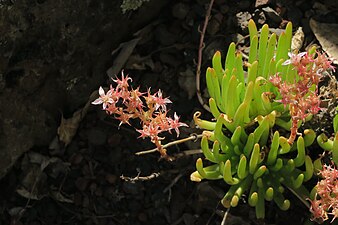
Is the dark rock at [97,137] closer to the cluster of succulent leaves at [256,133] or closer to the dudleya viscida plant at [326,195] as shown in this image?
the cluster of succulent leaves at [256,133]

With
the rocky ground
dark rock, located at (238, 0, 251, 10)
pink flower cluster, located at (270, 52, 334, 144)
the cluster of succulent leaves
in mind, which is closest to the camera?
pink flower cluster, located at (270, 52, 334, 144)

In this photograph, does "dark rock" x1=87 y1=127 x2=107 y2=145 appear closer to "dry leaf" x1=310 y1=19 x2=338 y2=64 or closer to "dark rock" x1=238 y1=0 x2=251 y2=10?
"dark rock" x1=238 y1=0 x2=251 y2=10

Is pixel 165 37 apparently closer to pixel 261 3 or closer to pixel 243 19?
pixel 243 19

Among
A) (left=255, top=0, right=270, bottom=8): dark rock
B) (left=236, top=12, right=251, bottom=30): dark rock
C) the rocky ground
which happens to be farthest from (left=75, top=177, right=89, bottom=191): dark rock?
(left=255, top=0, right=270, bottom=8): dark rock

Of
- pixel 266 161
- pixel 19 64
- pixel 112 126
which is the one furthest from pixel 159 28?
pixel 266 161

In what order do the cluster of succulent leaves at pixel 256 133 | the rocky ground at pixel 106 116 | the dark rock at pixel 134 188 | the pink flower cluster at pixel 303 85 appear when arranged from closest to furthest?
the pink flower cluster at pixel 303 85 → the cluster of succulent leaves at pixel 256 133 → the rocky ground at pixel 106 116 → the dark rock at pixel 134 188

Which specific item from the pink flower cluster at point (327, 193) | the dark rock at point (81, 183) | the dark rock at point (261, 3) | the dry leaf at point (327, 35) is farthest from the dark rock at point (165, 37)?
the pink flower cluster at point (327, 193)

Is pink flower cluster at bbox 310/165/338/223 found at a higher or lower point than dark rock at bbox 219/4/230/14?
lower
